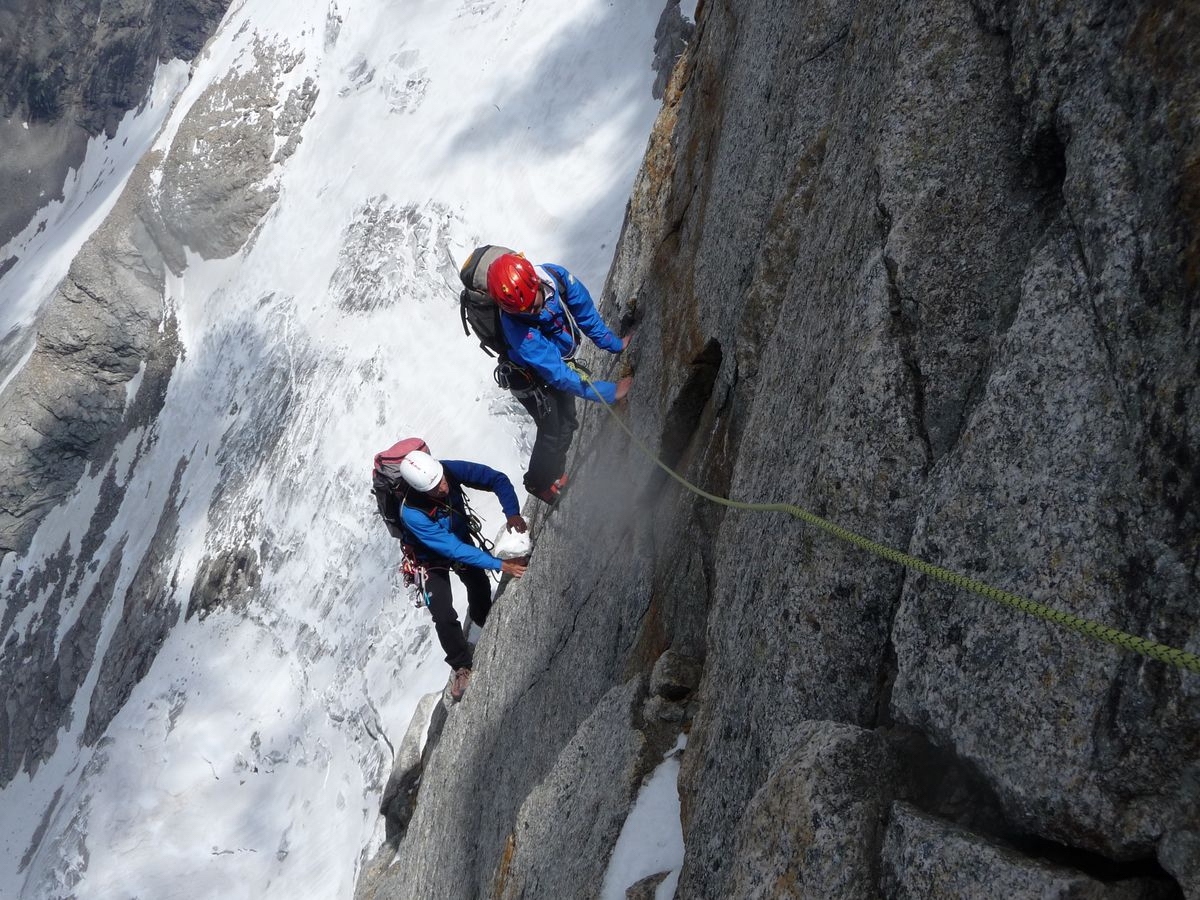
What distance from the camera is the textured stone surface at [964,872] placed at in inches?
92.6

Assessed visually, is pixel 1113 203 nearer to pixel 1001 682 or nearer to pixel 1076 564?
pixel 1076 564

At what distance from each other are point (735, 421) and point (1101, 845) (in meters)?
3.75

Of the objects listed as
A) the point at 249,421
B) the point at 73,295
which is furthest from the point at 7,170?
the point at 249,421

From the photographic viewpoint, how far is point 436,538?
8664 mm

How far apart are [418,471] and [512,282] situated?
2152 millimetres

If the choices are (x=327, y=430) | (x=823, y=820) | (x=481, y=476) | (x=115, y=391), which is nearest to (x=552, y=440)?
(x=481, y=476)

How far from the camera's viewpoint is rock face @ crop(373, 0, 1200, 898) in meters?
2.47

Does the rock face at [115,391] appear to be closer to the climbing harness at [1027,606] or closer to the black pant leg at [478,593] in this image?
Answer: the black pant leg at [478,593]

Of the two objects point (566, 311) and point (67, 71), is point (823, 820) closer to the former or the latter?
point (566, 311)

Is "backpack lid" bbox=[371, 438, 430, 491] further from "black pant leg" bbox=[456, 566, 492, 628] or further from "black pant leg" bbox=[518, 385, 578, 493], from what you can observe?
"black pant leg" bbox=[456, 566, 492, 628]

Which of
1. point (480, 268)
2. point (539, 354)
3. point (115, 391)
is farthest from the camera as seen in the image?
point (115, 391)

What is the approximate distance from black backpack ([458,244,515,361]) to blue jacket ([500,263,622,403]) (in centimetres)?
8

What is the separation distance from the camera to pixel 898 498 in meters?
3.57

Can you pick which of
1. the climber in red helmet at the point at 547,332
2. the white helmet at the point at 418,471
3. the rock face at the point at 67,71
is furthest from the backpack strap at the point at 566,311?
the rock face at the point at 67,71
